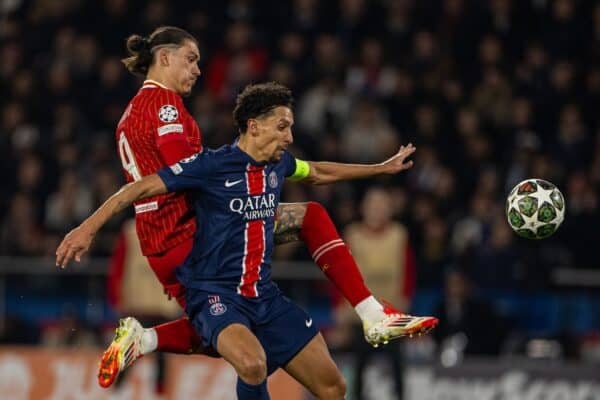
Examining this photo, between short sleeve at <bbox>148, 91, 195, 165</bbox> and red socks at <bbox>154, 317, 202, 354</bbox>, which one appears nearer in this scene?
short sleeve at <bbox>148, 91, 195, 165</bbox>

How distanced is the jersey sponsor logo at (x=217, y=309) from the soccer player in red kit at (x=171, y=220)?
0.37 m

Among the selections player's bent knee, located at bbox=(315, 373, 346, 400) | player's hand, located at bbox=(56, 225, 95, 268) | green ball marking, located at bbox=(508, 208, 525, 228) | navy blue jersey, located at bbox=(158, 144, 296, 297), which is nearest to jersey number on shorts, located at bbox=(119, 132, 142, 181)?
navy blue jersey, located at bbox=(158, 144, 296, 297)

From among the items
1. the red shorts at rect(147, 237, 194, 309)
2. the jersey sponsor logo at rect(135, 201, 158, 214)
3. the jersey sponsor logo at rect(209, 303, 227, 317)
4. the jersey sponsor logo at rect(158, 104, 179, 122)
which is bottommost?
the jersey sponsor logo at rect(209, 303, 227, 317)

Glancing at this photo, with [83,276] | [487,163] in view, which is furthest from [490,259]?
[83,276]

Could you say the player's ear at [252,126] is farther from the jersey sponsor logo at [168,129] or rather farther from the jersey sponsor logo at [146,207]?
the jersey sponsor logo at [146,207]

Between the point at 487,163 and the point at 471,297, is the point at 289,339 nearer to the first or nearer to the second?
the point at 471,297

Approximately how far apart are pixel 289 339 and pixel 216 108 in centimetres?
731

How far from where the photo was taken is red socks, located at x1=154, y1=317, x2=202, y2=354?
8.30m

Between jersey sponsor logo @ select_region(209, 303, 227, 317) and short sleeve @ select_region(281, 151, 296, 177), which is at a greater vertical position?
short sleeve @ select_region(281, 151, 296, 177)

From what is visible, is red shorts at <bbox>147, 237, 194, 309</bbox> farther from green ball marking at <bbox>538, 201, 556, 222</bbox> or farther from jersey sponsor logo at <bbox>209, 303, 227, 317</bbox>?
green ball marking at <bbox>538, 201, 556, 222</bbox>

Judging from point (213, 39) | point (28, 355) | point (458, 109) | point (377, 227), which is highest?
point (213, 39)

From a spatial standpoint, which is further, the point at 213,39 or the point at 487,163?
the point at 213,39

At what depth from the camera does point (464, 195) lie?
13.7 meters

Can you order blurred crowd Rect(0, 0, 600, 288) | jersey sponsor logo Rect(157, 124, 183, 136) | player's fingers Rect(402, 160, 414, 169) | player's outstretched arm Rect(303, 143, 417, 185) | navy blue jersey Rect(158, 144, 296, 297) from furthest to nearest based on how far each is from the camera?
blurred crowd Rect(0, 0, 600, 288), player's outstretched arm Rect(303, 143, 417, 185), player's fingers Rect(402, 160, 414, 169), jersey sponsor logo Rect(157, 124, 183, 136), navy blue jersey Rect(158, 144, 296, 297)
